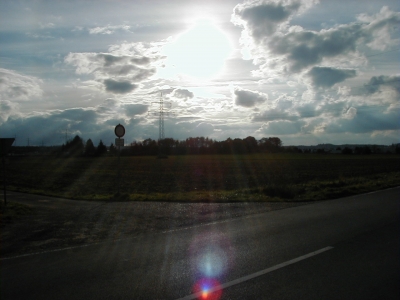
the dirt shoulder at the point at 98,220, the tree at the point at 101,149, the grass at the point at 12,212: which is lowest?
the dirt shoulder at the point at 98,220

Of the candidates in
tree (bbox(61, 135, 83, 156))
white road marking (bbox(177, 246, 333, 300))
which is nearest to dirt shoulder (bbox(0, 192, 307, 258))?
white road marking (bbox(177, 246, 333, 300))

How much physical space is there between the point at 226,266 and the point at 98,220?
6.32 m

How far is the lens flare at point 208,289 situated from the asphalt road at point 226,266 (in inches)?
0.6

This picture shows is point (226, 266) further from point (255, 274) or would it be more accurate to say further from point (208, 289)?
point (208, 289)

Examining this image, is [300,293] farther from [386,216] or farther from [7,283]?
[386,216]

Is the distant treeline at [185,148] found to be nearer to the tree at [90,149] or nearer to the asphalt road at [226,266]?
the tree at [90,149]

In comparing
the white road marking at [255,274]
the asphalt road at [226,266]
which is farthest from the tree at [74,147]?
the white road marking at [255,274]

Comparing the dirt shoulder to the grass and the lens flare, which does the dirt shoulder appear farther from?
the lens flare

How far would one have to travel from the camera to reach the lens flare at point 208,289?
17.0 ft

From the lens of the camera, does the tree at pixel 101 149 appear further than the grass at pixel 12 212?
Yes

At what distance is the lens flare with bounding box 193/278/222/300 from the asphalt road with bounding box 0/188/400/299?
0.02 metres

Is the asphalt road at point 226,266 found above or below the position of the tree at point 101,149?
below

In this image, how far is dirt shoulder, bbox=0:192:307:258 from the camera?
8898 mm

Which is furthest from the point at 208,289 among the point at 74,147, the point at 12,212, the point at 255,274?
the point at 74,147
